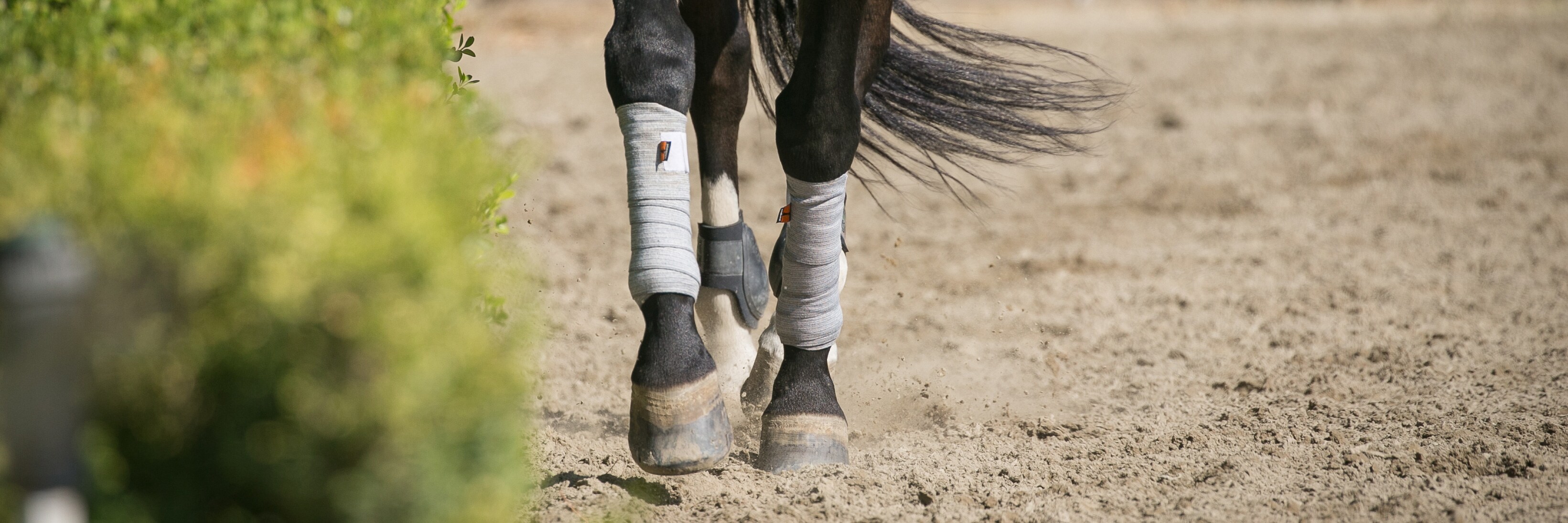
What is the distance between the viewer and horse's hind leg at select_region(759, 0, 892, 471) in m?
2.07

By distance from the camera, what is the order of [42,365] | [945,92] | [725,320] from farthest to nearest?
[945,92], [725,320], [42,365]

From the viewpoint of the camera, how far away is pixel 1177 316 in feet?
11.2

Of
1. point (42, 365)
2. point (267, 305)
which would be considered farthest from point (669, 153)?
point (42, 365)

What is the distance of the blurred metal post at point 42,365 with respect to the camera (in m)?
0.87

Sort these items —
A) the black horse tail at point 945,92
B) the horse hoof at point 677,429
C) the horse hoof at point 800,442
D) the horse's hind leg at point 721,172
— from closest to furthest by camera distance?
the horse hoof at point 677,429, the horse hoof at point 800,442, the horse's hind leg at point 721,172, the black horse tail at point 945,92

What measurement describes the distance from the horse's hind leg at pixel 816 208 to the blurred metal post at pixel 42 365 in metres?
1.37

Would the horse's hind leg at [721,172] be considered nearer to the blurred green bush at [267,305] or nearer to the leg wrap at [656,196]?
the leg wrap at [656,196]

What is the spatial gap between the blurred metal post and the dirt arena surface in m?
0.64

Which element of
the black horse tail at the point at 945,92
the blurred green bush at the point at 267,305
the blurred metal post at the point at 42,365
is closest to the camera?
the blurred metal post at the point at 42,365

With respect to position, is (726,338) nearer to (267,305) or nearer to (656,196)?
(656,196)

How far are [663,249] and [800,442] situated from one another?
1.60 ft

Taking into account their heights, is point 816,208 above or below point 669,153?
below

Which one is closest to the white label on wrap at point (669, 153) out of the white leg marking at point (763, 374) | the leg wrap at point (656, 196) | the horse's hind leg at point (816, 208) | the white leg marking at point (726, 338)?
the leg wrap at point (656, 196)

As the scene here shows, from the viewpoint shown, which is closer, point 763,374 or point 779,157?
point 779,157
